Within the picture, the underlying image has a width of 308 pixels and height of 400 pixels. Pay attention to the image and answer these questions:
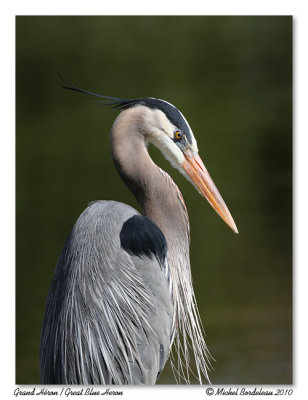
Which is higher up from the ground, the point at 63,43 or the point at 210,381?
the point at 63,43

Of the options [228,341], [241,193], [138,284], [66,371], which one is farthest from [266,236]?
[66,371]

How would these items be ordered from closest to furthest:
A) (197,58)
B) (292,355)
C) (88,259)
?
(88,259) < (292,355) < (197,58)

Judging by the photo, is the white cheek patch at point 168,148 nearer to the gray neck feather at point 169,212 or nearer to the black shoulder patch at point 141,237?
the gray neck feather at point 169,212

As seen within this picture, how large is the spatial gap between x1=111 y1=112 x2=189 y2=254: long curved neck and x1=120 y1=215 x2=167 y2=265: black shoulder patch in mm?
116

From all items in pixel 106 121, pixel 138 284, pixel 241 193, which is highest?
pixel 106 121

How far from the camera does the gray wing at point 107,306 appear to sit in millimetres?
3207

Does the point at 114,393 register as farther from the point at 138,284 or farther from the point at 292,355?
the point at 292,355

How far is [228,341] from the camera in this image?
4035mm

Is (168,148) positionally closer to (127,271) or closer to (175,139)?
(175,139)

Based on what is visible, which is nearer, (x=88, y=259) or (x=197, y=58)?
(x=88, y=259)

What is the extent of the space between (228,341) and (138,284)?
938 millimetres

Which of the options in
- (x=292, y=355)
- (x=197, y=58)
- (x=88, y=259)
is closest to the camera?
(x=88, y=259)

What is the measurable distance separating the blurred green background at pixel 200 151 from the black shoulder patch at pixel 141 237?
45 cm

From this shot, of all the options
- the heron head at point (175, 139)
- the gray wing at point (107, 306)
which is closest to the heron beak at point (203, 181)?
the heron head at point (175, 139)
